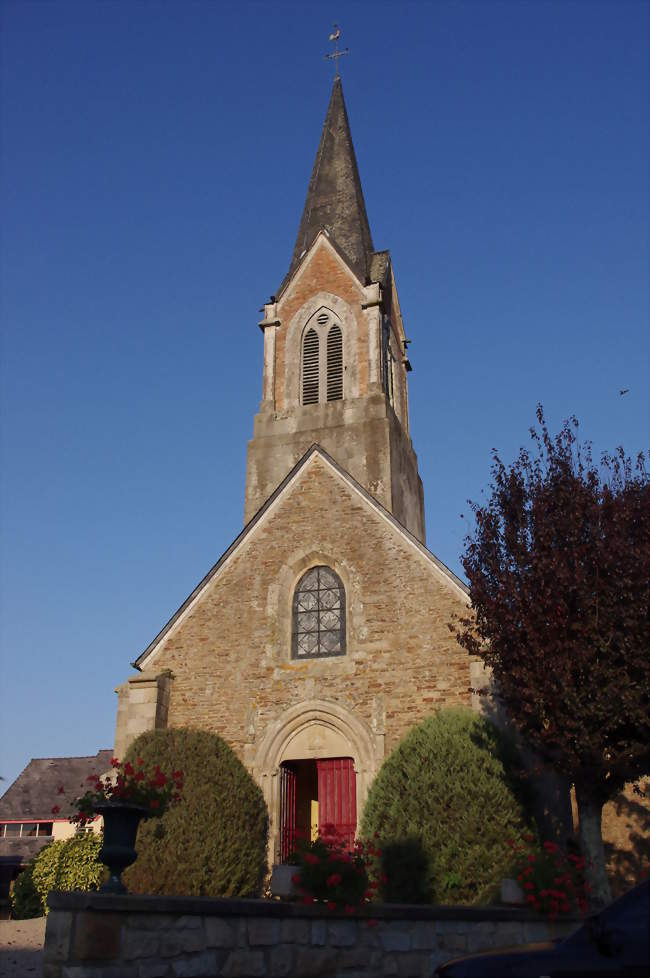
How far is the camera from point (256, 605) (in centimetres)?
1527

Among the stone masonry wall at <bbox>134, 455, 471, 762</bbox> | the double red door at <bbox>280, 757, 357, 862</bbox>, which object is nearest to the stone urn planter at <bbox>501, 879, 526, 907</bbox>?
the stone masonry wall at <bbox>134, 455, 471, 762</bbox>

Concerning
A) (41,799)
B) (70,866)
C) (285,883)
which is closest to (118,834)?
(285,883)

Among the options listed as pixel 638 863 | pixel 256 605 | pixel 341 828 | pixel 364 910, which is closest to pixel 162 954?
pixel 364 910

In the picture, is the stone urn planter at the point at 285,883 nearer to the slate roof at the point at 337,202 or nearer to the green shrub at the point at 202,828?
the green shrub at the point at 202,828

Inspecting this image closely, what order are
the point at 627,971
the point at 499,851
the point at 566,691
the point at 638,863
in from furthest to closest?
the point at 638,863 → the point at 499,851 → the point at 566,691 → the point at 627,971

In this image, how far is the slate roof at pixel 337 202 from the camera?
24391 mm

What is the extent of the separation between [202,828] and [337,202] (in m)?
19.1

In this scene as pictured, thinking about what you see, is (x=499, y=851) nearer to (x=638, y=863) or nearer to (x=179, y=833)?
(x=179, y=833)

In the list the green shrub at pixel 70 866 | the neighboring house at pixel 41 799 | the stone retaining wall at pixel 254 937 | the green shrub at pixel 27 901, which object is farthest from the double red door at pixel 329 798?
the neighboring house at pixel 41 799

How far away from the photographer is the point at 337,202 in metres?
25.7

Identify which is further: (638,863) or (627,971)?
(638,863)

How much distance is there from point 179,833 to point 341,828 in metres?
2.82

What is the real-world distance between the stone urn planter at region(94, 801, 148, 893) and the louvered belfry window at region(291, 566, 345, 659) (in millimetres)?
6924

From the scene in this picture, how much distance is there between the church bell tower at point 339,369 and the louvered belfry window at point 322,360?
0.03 m
